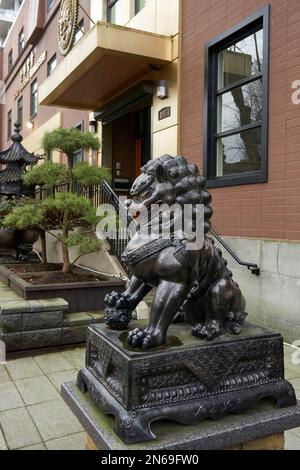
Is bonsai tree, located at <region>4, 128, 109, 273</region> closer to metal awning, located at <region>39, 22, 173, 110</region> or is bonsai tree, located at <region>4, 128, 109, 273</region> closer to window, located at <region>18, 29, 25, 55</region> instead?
metal awning, located at <region>39, 22, 173, 110</region>

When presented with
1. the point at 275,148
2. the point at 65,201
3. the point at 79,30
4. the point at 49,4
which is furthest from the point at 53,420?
the point at 49,4

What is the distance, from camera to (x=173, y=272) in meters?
1.66

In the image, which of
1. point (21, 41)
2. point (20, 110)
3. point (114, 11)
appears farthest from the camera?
point (21, 41)

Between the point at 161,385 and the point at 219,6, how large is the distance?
653 centimetres

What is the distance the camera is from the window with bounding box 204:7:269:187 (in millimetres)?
5617

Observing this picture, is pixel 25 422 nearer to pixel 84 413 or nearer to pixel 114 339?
pixel 84 413

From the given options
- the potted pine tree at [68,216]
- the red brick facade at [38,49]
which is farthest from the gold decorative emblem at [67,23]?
the potted pine tree at [68,216]

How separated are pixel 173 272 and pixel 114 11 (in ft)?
33.4

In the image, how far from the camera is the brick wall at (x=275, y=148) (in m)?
5.00

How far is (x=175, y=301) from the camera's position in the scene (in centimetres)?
164

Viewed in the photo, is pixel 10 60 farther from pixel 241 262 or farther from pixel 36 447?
pixel 36 447

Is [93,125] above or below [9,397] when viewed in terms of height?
above

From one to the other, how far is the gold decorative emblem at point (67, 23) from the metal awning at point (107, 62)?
8.68 ft

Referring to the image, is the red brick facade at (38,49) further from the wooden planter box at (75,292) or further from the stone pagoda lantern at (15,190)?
the wooden planter box at (75,292)
